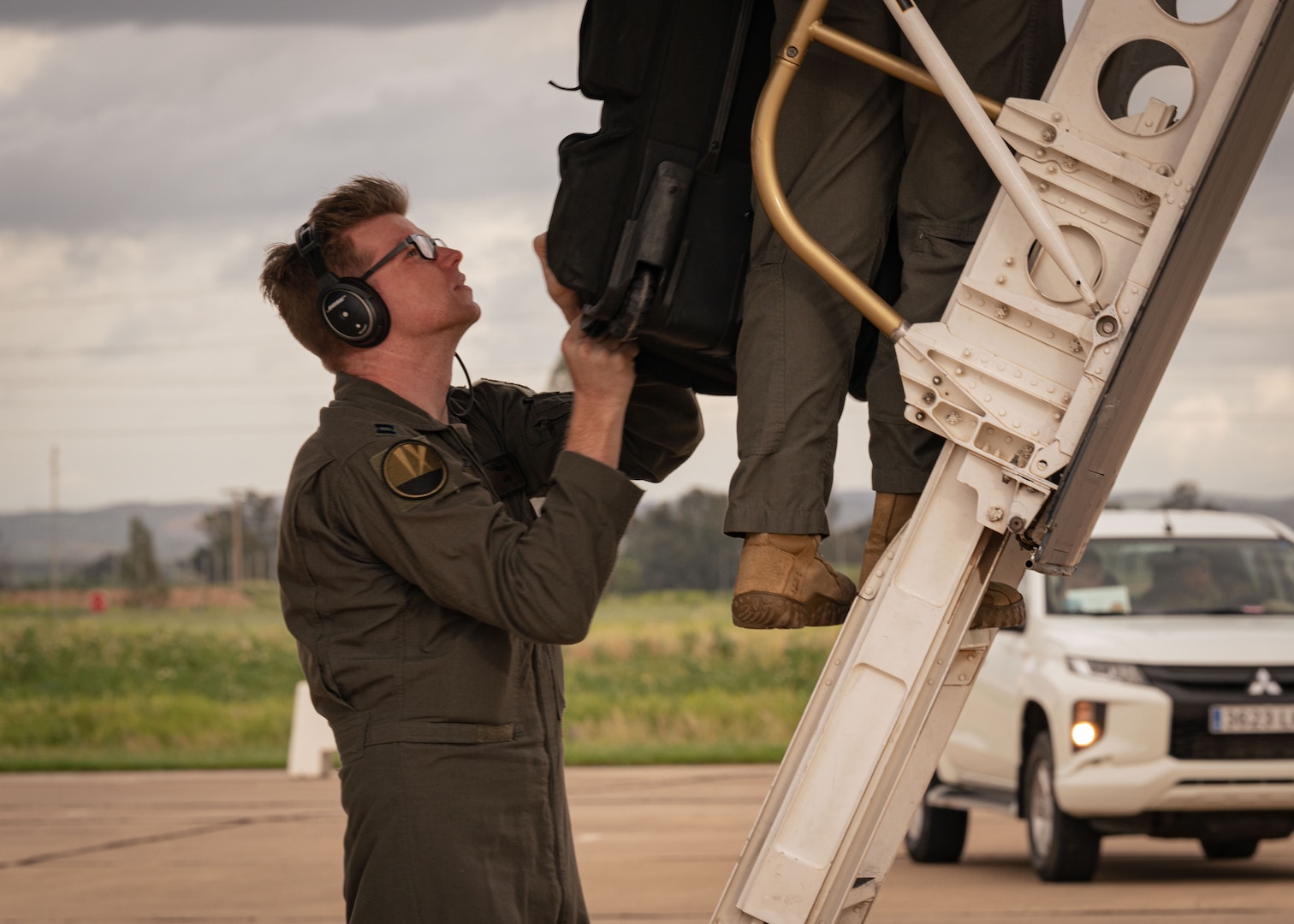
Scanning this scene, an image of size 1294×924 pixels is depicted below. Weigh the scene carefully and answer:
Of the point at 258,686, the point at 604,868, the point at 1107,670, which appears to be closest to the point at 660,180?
the point at 1107,670

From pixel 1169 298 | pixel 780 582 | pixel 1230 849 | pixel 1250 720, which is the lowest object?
pixel 1230 849

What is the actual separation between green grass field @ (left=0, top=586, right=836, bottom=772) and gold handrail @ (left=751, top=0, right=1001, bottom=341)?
1579cm

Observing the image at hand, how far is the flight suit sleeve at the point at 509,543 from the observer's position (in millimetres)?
3254

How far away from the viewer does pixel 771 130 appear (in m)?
2.96

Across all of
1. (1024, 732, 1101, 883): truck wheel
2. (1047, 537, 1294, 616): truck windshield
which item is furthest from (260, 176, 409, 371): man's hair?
(1047, 537, 1294, 616): truck windshield

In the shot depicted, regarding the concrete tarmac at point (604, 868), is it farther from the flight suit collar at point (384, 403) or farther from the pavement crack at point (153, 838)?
the flight suit collar at point (384, 403)

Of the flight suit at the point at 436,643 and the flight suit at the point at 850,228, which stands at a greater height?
the flight suit at the point at 850,228

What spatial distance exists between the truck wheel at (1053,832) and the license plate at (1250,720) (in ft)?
2.95

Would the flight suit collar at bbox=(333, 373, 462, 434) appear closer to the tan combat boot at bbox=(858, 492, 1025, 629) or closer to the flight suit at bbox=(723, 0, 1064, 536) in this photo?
the flight suit at bbox=(723, 0, 1064, 536)

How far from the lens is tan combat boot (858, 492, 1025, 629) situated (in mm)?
3129

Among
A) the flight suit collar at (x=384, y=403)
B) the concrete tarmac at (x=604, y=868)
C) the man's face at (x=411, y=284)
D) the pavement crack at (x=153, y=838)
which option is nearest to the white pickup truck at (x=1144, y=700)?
the concrete tarmac at (x=604, y=868)

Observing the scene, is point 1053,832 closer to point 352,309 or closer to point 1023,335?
point 352,309

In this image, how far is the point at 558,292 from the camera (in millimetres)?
3369

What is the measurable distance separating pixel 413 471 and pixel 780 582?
0.79 m
